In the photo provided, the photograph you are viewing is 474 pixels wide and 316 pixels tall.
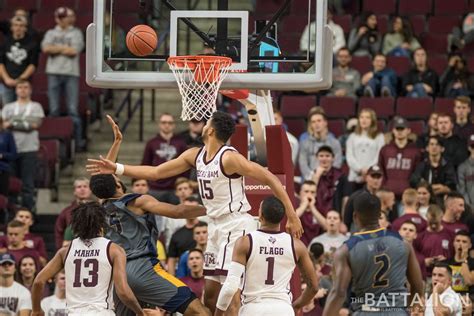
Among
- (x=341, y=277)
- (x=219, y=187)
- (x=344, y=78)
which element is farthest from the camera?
(x=344, y=78)

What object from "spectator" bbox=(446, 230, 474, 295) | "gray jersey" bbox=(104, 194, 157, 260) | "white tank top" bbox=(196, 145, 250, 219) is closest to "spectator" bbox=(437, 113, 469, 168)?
"spectator" bbox=(446, 230, 474, 295)

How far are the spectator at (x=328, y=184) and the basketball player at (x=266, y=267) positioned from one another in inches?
224

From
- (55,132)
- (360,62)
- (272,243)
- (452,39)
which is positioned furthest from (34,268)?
(452,39)

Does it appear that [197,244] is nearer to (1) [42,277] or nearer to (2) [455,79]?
(1) [42,277]

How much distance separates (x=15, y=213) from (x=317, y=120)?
3941 mm

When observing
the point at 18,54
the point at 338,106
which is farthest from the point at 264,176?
the point at 18,54

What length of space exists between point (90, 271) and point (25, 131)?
6927 millimetres

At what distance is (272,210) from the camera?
9.78 m

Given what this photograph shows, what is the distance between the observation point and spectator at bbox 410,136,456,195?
51.2 feet

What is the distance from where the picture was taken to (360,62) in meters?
18.3

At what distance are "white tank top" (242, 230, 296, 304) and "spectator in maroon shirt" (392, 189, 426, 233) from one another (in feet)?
15.7

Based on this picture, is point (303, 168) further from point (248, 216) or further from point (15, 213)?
point (248, 216)

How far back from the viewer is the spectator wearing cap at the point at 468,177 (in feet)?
51.5

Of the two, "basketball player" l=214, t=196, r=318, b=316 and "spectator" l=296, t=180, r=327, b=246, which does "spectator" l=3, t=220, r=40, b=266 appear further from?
"basketball player" l=214, t=196, r=318, b=316
